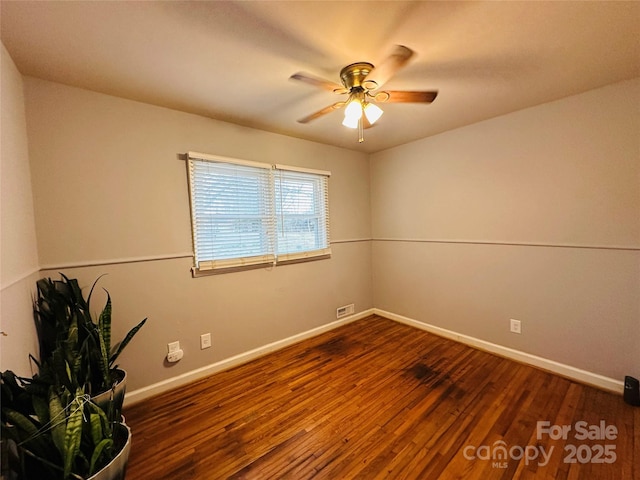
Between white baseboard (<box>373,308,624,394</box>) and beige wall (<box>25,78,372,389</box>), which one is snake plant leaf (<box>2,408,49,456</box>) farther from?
white baseboard (<box>373,308,624,394</box>)

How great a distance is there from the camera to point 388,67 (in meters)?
1.48

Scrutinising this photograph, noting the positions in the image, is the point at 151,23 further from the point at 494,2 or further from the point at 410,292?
the point at 410,292

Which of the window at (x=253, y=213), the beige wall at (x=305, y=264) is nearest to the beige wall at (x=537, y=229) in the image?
the beige wall at (x=305, y=264)

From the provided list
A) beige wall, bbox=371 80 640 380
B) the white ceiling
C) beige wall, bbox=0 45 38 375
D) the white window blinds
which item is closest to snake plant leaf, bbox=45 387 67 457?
beige wall, bbox=0 45 38 375

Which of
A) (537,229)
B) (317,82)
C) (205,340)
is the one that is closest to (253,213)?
(205,340)

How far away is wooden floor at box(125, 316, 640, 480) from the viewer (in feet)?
4.80

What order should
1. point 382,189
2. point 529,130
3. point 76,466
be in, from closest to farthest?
point 76,466, point 529,130, point 382,189

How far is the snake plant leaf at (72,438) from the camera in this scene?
964mm

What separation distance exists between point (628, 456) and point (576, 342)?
907mm

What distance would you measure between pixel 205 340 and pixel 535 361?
9.91 ft

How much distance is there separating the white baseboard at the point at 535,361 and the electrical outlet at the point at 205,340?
241 cm

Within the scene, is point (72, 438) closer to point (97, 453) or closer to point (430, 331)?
point (97, 453)

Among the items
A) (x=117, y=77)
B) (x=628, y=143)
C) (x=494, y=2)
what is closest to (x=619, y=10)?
(x=494, y=2)

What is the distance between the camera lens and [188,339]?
91.1 inches
